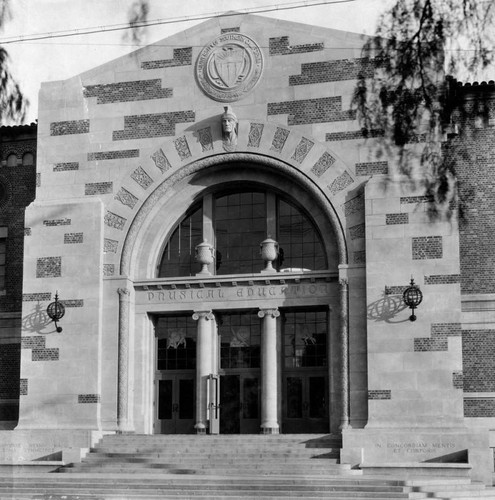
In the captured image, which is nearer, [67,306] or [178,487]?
[178,487]

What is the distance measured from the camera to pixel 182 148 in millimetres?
27375

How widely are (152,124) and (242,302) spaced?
5996mm

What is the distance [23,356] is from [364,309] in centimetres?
1006

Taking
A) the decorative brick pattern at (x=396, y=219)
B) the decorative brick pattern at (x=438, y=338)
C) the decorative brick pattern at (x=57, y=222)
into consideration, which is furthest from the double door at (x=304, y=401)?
the decorative brick pattern at (x=57, y=222)

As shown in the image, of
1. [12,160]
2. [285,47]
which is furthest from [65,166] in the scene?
[285,47]

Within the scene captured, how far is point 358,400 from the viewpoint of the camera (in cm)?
2503

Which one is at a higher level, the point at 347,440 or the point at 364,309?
the point at 364,309

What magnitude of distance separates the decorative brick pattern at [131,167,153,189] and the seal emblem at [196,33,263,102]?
9.97 ft

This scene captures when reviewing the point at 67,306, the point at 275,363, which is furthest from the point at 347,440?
the point at 67,306

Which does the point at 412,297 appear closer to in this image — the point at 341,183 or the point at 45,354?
the point at 341,183

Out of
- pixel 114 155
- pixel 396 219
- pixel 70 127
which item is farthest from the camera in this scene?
pixel 70 127

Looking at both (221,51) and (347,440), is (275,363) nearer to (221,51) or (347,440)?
(347,440)

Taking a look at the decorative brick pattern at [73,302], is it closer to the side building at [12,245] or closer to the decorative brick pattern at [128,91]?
the side building at [12,245]

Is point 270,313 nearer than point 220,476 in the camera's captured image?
No
